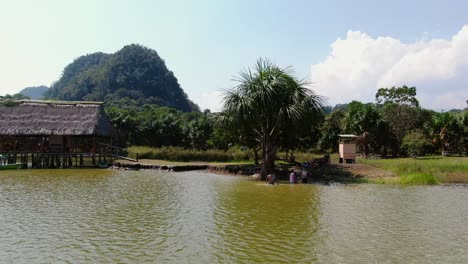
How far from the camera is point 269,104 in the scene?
25.0 metres

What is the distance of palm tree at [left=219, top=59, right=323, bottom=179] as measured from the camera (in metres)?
24.8

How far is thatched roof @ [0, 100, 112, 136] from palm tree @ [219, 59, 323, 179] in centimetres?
1490

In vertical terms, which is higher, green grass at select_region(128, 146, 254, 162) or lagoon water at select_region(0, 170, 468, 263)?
green grass at select_region(128, 146, 254, 162)

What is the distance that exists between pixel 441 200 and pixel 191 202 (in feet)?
34.2

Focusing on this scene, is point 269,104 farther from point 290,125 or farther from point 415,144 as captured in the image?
point 415,144

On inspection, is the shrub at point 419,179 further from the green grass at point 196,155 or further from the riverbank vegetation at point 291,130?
the green grass at point 196,155

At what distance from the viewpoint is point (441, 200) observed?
55.7 ft

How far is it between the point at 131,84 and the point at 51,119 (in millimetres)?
81134

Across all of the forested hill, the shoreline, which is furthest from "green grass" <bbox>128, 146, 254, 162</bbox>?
the forested hill

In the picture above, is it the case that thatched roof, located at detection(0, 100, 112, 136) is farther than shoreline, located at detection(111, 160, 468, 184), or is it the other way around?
thatched roof, located at detection(0, 100, 112, 136)

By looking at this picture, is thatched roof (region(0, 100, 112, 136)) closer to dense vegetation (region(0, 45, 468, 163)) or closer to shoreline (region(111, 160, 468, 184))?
dense vegetation (region(0, 45, 468, 163))

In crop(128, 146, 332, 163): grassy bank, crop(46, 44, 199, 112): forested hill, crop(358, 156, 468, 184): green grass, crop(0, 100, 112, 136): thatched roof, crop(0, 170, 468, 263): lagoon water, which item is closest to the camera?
crop(0, 170, 468, 263): lagoon water

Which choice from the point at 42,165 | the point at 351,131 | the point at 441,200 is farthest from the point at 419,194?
the point at 42,165

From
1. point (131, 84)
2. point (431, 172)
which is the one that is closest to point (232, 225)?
point (431, 172)
